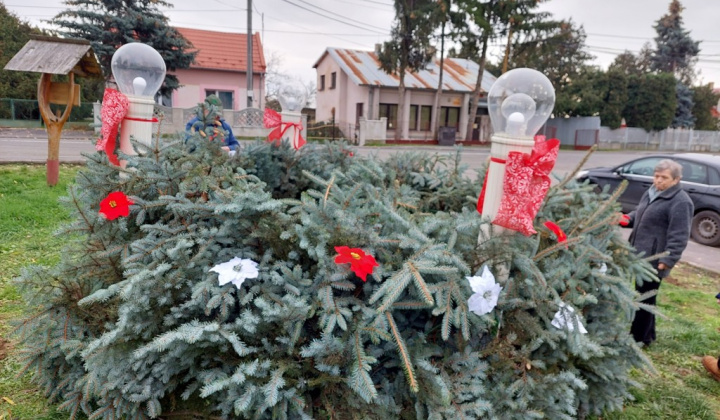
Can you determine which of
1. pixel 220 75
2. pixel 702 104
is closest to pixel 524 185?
pixel 220 75

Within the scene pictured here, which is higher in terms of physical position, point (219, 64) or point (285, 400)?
point (219, 64)

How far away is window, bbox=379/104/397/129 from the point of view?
28.5 m

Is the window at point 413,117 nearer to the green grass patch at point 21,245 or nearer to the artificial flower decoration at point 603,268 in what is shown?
the green grass patch at point 21,245

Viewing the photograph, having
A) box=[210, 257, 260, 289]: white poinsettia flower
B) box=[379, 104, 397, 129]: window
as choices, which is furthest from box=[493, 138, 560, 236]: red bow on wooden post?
box=[379, 104, 397, 129]: window

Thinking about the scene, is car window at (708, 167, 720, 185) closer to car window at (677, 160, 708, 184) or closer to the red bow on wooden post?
car window at (677, 160, 708, 184)

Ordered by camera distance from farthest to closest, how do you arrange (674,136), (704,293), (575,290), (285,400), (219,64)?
(674,136) < (219,64) < (704,293) < (575,290) < (285,400)

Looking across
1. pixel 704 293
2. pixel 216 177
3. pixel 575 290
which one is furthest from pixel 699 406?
pixel 216 177

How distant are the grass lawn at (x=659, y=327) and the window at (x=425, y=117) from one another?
2351 cm

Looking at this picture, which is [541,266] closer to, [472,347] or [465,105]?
[472,347]

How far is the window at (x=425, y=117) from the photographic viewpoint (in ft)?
96.0

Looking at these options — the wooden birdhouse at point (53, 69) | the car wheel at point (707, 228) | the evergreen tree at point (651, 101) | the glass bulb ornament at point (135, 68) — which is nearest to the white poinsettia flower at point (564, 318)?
the glass bulb ornament at point (135, 68)

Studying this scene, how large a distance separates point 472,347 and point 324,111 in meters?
31.2

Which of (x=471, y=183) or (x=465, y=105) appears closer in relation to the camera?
(x=471, y=183)

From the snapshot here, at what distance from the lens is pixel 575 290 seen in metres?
2.75
